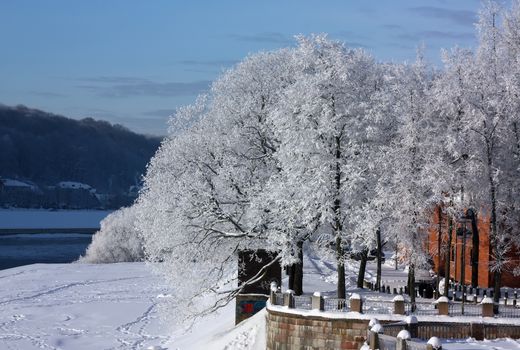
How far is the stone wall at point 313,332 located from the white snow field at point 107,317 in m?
2.20

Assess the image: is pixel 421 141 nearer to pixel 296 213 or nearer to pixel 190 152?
pixel 296 213

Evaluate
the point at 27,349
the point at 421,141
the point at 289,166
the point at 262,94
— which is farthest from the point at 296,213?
the point at 27,349

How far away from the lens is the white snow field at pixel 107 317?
41.7 meters

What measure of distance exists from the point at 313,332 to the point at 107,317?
107 ft

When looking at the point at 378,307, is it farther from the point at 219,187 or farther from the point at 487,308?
the point at 219,187

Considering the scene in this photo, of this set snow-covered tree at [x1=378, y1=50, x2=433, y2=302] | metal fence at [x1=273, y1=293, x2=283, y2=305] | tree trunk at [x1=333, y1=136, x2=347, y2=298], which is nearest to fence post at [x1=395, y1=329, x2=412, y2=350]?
metal fence at [x1=273, y1=293, x2=283, y2=305]

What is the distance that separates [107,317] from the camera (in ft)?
206

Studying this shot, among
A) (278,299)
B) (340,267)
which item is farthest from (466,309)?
(278,299)

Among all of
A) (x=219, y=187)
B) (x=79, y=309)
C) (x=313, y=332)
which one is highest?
(x=219, y=187)

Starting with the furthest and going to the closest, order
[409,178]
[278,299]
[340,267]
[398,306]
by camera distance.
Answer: [409,178] → [340,267] → [278,299] → [398,306]

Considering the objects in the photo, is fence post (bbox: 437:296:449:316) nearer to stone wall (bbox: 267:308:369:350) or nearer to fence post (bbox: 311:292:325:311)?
stone wall (bbox: 267:308:369:350)

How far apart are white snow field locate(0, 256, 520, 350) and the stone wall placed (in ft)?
7.22

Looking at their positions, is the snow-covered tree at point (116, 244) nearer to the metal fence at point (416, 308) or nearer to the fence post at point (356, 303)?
the metal fence at point (416, 308)

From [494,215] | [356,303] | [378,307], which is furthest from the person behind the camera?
[494,215]
